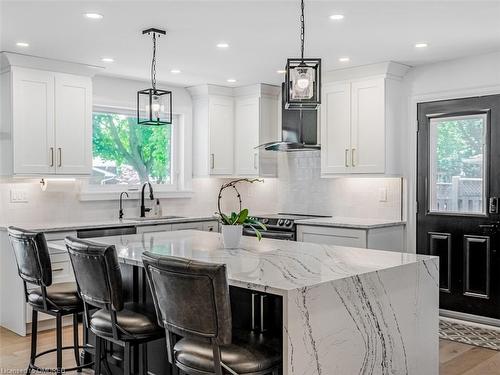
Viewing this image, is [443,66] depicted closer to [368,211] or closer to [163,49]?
[368,211]

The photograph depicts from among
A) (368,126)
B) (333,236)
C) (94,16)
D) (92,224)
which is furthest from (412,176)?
(94,16)

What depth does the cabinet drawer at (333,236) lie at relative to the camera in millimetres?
4926

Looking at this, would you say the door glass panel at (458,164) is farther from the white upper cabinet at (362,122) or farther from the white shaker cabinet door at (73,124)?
the white shaker cabinet door at (73,124)

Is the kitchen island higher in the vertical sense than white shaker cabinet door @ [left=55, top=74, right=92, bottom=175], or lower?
lower

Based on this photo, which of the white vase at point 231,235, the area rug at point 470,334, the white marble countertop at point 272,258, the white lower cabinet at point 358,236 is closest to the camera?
the white marble countertop at point 272,258

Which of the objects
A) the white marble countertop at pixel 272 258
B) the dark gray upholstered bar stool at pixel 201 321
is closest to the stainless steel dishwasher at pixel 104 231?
the white marble countertop at pixel 272 258

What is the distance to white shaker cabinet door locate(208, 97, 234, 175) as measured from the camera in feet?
20.6

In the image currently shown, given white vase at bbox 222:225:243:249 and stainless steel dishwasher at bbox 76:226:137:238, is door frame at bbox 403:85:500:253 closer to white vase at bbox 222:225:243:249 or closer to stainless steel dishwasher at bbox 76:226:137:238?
white vase at bbox 222:225:243:249

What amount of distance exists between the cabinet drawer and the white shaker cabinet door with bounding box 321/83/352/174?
2.24 ft

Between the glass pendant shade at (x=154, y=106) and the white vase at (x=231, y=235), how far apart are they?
1154 millimetres

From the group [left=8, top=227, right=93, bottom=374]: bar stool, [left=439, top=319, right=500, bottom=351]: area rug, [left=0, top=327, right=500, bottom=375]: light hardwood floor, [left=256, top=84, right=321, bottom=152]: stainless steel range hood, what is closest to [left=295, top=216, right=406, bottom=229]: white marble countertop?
[left=256, top=84, right=321, bottom=152]: stainless steel range hood

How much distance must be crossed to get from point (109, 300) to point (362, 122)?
3480 millimetres

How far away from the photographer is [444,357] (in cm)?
394

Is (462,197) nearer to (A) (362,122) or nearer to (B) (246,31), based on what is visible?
(A) (362,122)
